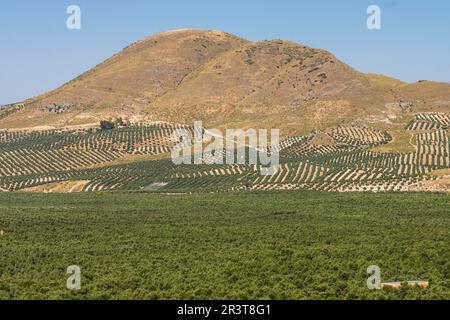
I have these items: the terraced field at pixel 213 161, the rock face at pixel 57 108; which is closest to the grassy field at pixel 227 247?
the terraced field at pixel 213 161

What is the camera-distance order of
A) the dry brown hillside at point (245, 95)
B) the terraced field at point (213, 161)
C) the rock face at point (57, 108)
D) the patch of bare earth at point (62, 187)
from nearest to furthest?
1. the terraced field at point (213, 161)
2. the patch of bare earth at point (62, 187)
3. the dry brown hillside at point (245, 95)
4. the rock face at point (57, 108)

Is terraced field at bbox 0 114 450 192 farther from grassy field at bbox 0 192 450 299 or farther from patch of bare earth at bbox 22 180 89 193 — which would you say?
grassy field at bbox 0 192 450 299

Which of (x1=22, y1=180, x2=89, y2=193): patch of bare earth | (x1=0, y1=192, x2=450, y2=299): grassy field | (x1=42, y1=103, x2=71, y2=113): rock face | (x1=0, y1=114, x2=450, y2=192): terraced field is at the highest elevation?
(x1=42, y1=103, x2=71, y2=113): rock face

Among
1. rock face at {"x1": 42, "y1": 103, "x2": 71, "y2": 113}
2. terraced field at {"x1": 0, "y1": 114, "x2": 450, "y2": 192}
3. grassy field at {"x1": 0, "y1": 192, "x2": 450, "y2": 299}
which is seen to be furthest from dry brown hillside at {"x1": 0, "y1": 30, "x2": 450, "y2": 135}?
grassy field at {"x1": 0, "y1": 192, "x2": 450, "y2": 299}

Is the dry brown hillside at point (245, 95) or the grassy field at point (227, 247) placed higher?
the dry brown hillside at point (245, 95)

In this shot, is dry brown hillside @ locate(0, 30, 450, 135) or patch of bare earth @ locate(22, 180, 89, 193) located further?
dry brown hillside @ locate(0, 30, 450, 135)

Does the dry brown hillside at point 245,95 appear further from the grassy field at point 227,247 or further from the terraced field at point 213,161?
the grassy field at point 227,247

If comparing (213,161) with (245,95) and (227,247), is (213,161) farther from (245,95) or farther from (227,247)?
(227,247)
